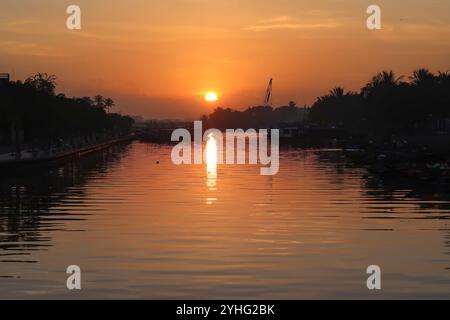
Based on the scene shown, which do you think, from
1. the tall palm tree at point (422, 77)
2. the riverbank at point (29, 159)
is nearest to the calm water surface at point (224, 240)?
the riverbank at point (29, 159)

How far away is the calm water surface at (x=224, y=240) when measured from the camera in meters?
26.0

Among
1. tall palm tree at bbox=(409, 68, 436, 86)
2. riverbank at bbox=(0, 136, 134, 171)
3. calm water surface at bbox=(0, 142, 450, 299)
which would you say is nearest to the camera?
calm water surface at bbox=(0, 142, 450, 299)

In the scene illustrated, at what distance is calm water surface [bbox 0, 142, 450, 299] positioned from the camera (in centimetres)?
2598

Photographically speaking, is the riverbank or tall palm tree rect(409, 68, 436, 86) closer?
the riverbank

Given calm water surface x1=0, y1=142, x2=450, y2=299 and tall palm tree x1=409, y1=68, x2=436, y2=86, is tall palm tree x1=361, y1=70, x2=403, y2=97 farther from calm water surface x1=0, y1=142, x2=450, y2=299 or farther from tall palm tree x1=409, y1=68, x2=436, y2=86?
calm water surface x1=0, y1=142, x2=450, y2=299

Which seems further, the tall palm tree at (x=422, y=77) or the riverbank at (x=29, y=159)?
the tall palm tree at (x=422, y=77)

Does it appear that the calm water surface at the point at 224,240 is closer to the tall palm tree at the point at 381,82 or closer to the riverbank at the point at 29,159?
the riverbank at the point at 29,159

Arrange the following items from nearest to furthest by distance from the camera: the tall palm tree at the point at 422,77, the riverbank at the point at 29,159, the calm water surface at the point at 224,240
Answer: the calm water surface at the point at 224,240 < the riverbank at the point at 29,159 < the tall palm tree at the point at 422,77

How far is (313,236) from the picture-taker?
3684cm

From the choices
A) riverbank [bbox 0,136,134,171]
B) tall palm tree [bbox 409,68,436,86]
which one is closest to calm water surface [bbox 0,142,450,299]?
riverbank [bbox 0,136,134,171]
